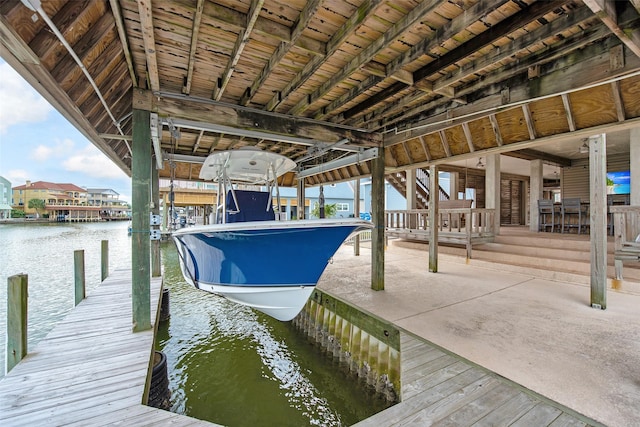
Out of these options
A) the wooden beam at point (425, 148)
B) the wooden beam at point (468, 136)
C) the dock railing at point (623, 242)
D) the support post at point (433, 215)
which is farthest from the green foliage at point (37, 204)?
the dock railing at point (623, 242)

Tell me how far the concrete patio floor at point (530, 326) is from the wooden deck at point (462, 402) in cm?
16

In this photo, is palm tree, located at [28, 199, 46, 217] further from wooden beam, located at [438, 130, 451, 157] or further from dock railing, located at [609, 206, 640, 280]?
dock railing, located at [609, 206, 640, 280]

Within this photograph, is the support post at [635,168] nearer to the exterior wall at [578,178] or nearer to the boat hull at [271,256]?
the exterior wall at [578,178]

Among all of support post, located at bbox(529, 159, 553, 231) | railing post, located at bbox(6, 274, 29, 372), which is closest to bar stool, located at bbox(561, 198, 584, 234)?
support post, located at bbox(529, 159, 553, 231)

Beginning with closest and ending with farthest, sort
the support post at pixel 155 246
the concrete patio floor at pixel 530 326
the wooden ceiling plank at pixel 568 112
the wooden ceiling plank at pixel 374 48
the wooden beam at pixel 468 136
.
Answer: the wooden ceiling plank at pixel 374 48, the concrete patio floor at pixel 530 326, the wooden ceiling plank at pixel 568 112, the wooden beam at pixel 468 136, the support post at pixel 155 246

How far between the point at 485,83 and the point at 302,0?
7.68 feet

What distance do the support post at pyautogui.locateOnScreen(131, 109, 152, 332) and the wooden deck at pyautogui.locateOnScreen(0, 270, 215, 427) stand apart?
15.0 inches

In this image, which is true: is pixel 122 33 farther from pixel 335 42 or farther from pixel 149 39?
pixel 335 42

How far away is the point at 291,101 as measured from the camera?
149 inches

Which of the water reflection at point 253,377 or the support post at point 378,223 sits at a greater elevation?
the support post at point 378,223

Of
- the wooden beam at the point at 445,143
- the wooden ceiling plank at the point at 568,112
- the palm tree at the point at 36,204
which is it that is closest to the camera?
the wooden ceiling plank at the point at 568,112

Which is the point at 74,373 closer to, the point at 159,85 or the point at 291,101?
the point at 159,85

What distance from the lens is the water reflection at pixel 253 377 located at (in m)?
2.90

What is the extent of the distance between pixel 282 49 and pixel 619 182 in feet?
37.6
